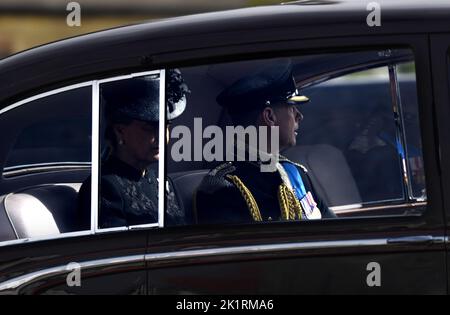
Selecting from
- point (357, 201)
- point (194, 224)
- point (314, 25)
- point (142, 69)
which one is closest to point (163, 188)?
point (194, 224)

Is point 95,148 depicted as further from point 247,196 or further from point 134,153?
point 247,196

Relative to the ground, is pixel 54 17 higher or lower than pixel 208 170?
higher

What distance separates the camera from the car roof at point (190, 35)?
113 inches

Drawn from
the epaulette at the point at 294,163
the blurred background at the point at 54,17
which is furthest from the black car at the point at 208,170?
the blurred background at the point at 54,17

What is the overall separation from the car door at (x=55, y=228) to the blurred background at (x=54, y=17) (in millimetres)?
13516

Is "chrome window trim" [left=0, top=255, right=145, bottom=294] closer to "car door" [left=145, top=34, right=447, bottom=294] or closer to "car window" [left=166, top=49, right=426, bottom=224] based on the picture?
"car door" [left=145, top=34, right=447, bottom=294]

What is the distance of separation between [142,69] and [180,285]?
646 mm

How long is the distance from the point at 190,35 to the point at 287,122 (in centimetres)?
45

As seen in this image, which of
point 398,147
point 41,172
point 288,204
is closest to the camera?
point 288,204

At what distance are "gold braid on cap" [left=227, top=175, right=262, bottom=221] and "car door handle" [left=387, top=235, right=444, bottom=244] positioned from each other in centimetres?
42

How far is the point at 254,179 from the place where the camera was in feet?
9.88

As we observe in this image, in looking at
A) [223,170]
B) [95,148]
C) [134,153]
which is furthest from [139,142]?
[223,170]

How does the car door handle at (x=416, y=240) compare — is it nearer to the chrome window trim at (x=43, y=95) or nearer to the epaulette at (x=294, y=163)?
the epaulette at (x=294, y=163)

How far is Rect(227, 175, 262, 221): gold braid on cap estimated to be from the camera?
2.94 m
